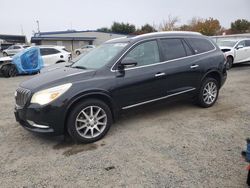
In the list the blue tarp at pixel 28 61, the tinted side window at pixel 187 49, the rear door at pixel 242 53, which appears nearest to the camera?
the tinted side window at pixel 187 49

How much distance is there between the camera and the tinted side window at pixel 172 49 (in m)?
5.07

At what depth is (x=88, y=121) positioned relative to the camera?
4145 millimetres

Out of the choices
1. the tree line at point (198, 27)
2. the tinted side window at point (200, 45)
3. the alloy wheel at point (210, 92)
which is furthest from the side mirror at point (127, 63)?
the tree line at point (198, 27)

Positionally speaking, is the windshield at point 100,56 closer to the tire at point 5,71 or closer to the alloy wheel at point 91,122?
the alloy wheel at point 91,122

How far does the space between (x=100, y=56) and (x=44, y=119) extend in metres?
1.75

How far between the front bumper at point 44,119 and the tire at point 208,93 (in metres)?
3.29

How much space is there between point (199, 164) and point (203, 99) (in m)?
2.64

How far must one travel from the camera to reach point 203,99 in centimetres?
577

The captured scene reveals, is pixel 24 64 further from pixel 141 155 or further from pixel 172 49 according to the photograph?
pixel 141 155

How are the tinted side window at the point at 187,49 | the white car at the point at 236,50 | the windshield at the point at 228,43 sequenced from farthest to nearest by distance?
the windshield at the point at 228,43
the white car at the point at 236,50
the tinted side window at the point at 187,49

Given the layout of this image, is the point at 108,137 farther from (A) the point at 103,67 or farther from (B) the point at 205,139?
(B) the point at 205,139

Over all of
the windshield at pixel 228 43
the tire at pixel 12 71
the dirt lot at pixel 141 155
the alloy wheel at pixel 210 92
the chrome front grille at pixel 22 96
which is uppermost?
the windshield at pixel 228 43

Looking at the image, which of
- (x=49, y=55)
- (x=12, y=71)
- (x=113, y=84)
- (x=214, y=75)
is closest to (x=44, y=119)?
(x=113, y=84)

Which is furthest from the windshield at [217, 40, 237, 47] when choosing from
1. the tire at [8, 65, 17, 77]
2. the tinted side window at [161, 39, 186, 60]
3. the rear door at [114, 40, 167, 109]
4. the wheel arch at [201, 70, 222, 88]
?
the tire at [8, 65, 17, 77]
